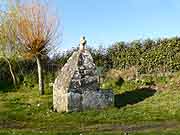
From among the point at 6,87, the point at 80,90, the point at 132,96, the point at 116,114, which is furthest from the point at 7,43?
the point at 116,114

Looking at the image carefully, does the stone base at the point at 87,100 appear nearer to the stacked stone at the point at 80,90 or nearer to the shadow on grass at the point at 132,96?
the stacked stone at the point at 80,90

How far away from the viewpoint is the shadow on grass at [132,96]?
28.4 metres

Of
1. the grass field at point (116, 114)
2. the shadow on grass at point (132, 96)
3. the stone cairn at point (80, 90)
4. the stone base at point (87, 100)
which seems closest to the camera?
the grass field at point (116, 114)

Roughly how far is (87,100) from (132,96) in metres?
4.51

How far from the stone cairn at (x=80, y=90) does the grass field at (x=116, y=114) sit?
641 millimetres

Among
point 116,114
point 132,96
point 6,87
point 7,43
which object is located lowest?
point 116,114

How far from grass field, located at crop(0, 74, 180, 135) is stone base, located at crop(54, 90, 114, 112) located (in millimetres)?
495

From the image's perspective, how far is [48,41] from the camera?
1420 inches

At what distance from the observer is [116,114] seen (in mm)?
24453

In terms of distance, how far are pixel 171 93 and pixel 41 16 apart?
41.5 ft

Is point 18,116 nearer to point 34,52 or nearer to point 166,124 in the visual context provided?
point 166,124

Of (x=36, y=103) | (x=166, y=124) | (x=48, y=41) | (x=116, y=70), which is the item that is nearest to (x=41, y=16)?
(x=48, y=41)

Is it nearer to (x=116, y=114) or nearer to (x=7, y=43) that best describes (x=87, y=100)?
(x=116, y=114)

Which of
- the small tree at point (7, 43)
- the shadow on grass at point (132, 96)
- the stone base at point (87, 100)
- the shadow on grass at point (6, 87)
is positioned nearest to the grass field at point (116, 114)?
the shadow on grass at point (132, 96)
